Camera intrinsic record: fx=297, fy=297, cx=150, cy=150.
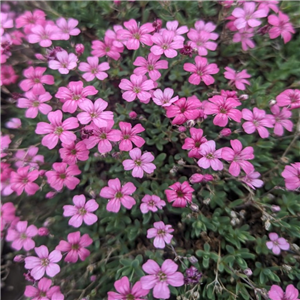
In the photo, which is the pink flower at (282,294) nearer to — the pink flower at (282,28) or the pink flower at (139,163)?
the pink flower at (139,163)

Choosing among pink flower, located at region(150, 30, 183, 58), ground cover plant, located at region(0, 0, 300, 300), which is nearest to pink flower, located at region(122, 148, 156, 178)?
ground cover plant, located at region(0, 0, 300, 300)

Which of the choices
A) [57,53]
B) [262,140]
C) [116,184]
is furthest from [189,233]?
[57,53]

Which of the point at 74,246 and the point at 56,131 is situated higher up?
the point at 56,131

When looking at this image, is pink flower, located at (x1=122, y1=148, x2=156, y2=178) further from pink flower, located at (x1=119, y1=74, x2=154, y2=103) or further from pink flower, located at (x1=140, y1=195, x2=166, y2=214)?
pink flower, located at (x1=119, y1=74, x2=154, y2=103)

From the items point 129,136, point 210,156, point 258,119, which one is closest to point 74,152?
point 129,136

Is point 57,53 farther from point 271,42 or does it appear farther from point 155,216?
point 271,42

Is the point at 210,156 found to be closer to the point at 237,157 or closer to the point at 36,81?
the point at 237,157

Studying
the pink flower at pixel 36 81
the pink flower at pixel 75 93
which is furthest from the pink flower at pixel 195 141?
the pink flower at pixel 36 81
